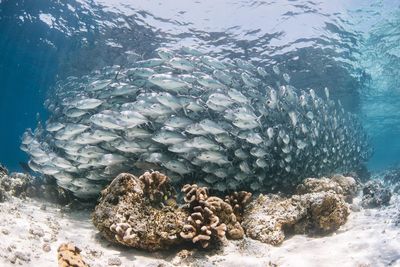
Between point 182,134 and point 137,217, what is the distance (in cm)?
286

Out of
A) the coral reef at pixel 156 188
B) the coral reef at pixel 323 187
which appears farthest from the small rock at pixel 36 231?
the coral reef at pixel 323 187

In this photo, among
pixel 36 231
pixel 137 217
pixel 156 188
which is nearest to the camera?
pixel 36 231

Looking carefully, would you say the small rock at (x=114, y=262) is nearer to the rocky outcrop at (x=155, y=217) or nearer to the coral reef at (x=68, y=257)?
the rocky outcrop at (x=155, y=217)

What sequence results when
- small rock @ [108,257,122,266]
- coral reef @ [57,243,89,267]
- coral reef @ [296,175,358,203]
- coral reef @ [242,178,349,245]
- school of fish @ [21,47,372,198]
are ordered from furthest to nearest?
coral reef @ [296,175,358,203] < school of fish @ [21,47,372,198] < coral reef @ [242,178,349,245] < small rock @ [108,257,122,266] < coral reef @ [57,243,89,267]

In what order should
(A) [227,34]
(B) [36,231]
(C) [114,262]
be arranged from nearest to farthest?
(C) [114,262] → (B) [36,231] → (A) [227,34]

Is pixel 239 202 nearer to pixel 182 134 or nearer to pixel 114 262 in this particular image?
pixel 182 134

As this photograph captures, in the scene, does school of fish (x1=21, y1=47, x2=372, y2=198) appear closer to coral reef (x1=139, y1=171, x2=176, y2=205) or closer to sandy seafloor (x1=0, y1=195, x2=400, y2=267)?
coral reef (x1=139, y1=171, x2=176, y2=205)

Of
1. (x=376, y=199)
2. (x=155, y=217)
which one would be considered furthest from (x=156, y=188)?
(x=376, y=199)

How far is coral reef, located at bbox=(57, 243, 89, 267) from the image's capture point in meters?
4.56

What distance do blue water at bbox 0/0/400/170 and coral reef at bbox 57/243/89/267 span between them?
37.5 feet

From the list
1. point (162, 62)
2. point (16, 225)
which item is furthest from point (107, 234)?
point (162, 62)

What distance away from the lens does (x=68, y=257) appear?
4672 mm

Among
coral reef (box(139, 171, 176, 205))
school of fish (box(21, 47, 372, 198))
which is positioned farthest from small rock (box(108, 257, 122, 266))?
school of fish (box(21, 47, 372, 198))

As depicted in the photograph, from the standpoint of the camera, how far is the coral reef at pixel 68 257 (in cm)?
456
